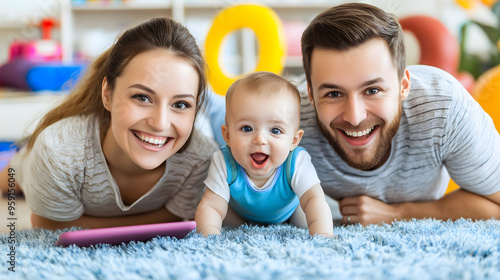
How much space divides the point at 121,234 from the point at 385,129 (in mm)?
684

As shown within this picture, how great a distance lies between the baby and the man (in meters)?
0.11

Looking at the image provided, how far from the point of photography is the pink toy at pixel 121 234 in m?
1.01

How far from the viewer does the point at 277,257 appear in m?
0.92

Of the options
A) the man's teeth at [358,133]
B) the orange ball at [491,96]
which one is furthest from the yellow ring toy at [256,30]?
the man's teeth at [358,133]

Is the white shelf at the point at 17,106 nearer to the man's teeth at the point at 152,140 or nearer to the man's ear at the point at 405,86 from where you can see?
the man's teeth at the point at 152,140

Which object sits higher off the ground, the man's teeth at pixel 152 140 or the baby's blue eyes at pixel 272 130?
the baby's blue eyes at pixel 272 130

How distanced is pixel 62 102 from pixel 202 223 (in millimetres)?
654

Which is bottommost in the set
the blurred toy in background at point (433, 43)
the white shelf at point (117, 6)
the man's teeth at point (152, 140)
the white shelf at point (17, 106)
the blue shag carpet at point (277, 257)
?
the blue shag carpet at point (277, 257)

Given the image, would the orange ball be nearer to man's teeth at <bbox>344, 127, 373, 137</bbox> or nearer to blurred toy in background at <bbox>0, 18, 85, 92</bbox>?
man's teeth at <bbox>344, 127, 373, 137</bbox>

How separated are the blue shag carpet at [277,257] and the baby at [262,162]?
3.1 inches

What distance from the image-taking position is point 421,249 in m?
0.97

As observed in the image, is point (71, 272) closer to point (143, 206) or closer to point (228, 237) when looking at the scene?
point (228, 237)

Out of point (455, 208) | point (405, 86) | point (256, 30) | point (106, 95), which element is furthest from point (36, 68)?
point (455, 208)

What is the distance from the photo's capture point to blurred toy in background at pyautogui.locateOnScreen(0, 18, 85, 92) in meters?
3.48
